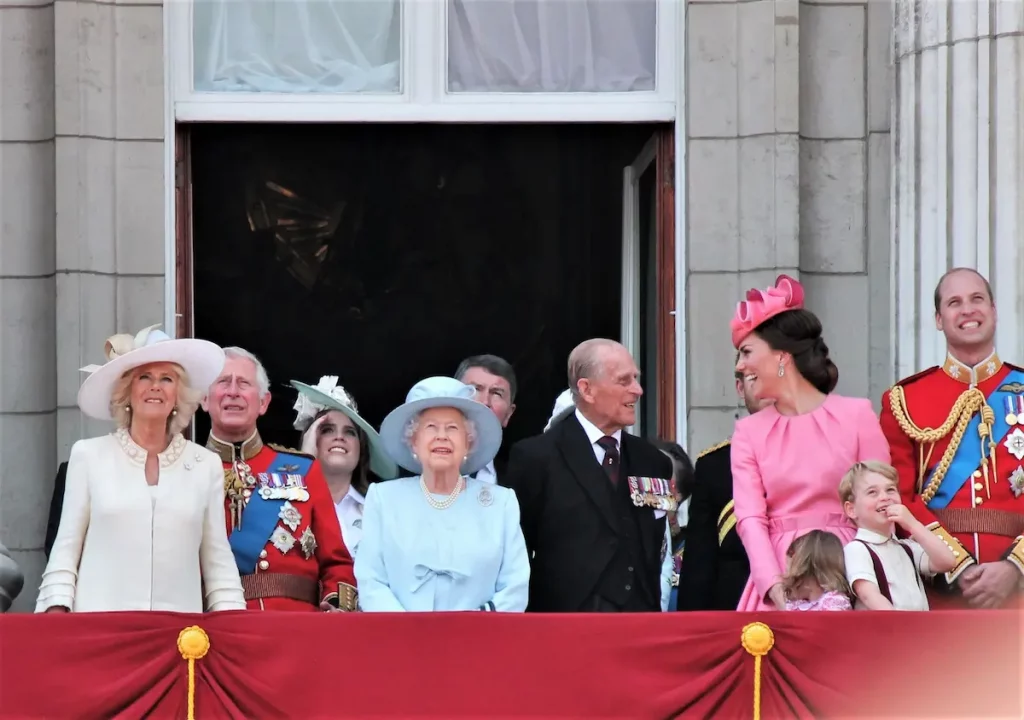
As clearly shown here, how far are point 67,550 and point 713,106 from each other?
3.56 m

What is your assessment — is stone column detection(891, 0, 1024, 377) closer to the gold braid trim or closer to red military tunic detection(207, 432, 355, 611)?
the gold braid trim

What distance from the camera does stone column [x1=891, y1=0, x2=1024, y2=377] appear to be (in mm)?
7656

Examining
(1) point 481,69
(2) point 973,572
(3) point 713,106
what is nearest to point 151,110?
(1) point 481,69

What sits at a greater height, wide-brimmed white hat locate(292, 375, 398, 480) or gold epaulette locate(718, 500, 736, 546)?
wide-brimmed white hat locate(292, 375, 398, 480)

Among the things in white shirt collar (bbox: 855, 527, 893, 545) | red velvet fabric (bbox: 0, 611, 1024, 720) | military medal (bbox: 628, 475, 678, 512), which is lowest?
red velvet fabric (bbox: 0, 611, 1024, 720)

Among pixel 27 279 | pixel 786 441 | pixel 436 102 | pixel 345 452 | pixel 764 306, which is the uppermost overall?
pixel 436 102

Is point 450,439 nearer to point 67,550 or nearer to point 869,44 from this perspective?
point 67,550

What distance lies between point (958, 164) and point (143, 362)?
3.54m

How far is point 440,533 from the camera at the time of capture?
590 centimetres

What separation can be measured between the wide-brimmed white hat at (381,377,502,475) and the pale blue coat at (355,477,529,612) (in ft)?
0.88

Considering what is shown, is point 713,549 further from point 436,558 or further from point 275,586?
point 275,586

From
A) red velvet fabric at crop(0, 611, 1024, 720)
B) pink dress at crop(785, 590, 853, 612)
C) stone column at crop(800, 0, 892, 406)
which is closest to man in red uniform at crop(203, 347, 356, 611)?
red velvet fabric at crop(0, 611, 1024, 720)

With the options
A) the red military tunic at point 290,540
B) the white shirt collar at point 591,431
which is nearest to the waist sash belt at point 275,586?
the red military tunic at point 290,540

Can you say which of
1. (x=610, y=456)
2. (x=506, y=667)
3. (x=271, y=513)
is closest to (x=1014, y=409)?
(x=610, y=456)
